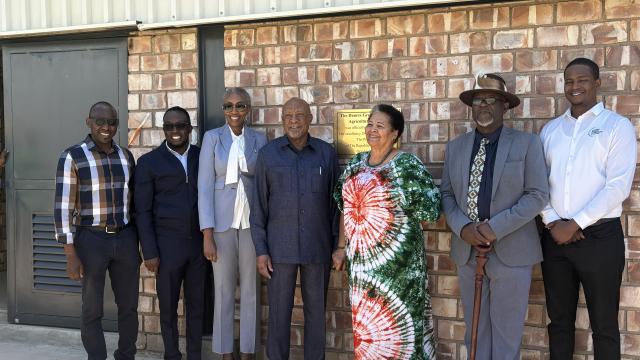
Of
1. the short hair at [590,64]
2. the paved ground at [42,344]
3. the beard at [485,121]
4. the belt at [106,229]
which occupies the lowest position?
the paved ground at [42,344]

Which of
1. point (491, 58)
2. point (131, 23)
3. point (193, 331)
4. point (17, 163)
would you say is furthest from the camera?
point (17, 163)

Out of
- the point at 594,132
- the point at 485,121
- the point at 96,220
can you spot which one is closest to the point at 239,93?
the point at 96,220

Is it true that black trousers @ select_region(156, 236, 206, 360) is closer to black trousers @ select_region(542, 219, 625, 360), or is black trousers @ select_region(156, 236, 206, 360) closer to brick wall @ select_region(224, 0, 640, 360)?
brick wall @ select_region(224, 0, 640, 360)

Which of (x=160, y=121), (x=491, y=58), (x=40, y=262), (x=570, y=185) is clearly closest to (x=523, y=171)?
(x=570, y=185)

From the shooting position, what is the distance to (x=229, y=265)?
14.0 ft

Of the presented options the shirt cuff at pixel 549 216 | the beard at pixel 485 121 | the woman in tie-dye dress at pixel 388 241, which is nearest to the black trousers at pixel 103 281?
the woman in tie-dye dress at pixel 388 241

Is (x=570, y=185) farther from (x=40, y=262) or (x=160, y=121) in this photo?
(x=40, y=262)

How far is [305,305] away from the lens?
4.11 meters

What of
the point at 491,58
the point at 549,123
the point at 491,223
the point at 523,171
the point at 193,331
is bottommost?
the point at 193,331

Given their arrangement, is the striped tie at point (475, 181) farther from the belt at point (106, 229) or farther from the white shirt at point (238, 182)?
the belt at point (106, 229)

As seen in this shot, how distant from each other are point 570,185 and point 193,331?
2646 millimetres

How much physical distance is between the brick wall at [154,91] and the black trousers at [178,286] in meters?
0.53

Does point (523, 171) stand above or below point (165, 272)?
above

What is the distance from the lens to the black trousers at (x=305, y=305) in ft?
13.3
